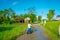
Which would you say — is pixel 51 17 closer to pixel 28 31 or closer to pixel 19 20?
pixel 19 20

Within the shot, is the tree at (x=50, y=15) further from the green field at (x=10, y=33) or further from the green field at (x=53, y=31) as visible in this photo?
the green field at (x=10, y=33)

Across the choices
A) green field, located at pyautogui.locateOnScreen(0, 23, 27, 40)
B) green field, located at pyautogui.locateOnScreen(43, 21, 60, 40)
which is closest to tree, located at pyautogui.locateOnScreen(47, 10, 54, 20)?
green field, located at pyautogui.locateOnScreen(43, 21, 60, 40)

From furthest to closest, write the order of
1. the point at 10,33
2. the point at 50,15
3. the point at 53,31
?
the point at 50,15 < the point at 53,31 < the point at 10,33

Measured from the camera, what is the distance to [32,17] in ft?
184

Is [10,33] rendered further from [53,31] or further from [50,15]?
[50,15]

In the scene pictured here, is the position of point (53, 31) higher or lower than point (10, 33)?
lower

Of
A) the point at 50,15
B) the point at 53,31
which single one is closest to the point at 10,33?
the point at 53,31

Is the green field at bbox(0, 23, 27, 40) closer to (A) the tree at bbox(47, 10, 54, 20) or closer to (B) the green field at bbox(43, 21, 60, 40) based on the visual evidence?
(B) the green field at bbox(43, 21, 60, 40)

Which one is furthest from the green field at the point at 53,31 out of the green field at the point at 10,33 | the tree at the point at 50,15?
the tree at the point at 50,15

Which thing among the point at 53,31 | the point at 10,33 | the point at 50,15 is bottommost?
the point at 53,31

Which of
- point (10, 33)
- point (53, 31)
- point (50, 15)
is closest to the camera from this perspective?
point (10, 33)

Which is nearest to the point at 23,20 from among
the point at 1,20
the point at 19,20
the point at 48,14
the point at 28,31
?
the point at 19,20

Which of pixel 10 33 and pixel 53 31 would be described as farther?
pixel 53 31

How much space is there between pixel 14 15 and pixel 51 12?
19834 mm
